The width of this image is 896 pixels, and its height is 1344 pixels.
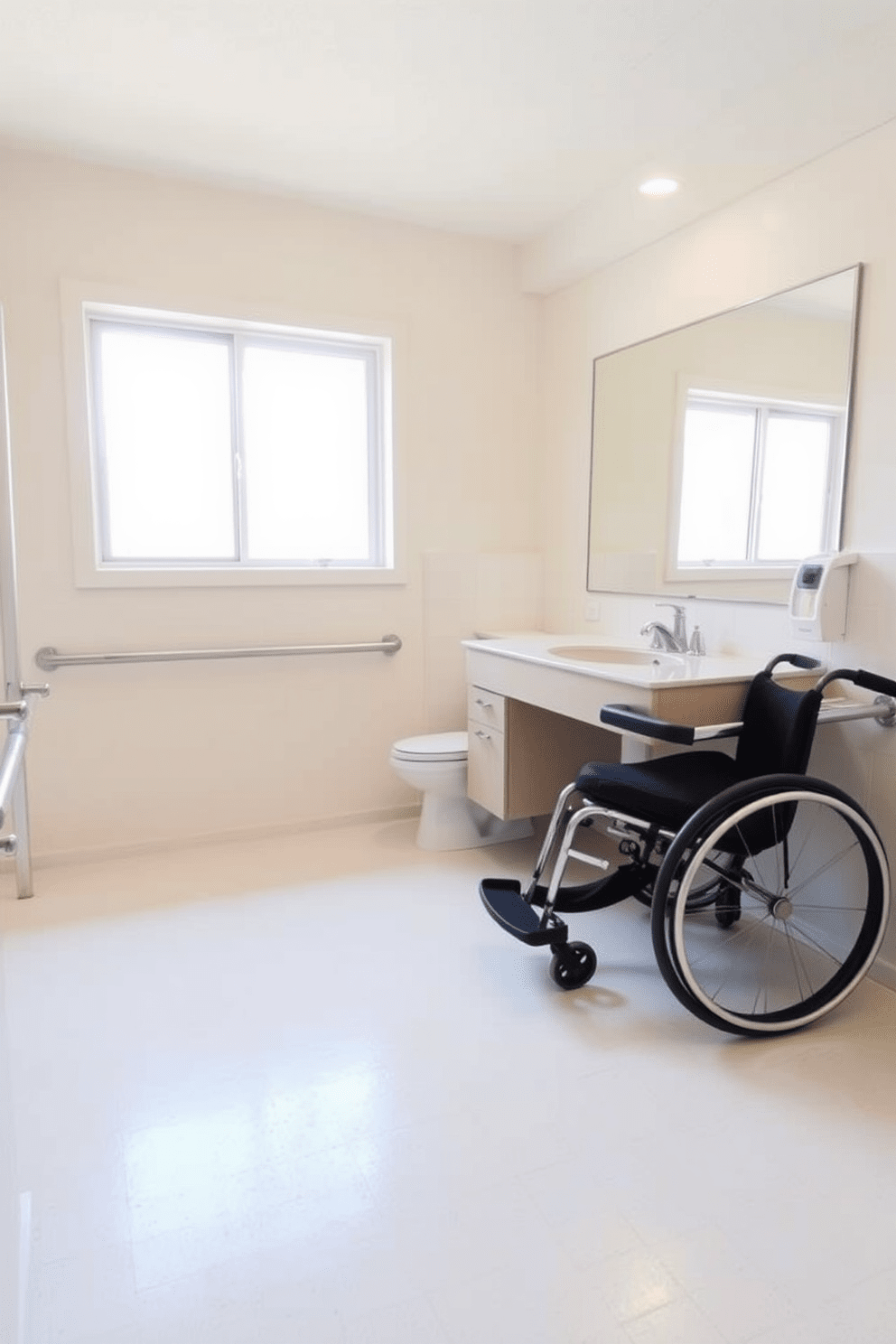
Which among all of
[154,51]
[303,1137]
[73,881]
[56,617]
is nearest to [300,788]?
[73,881]

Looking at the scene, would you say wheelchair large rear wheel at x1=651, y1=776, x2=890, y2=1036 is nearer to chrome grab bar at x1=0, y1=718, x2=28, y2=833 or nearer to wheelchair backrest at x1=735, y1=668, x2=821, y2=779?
wheelchair backrest at x1=735, y1=668, x2=821, y2=779

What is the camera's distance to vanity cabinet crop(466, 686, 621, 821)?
2648 mm

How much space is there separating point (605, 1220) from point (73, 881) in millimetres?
2046

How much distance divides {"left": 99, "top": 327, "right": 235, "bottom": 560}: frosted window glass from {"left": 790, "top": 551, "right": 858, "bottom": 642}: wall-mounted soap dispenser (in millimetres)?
2007

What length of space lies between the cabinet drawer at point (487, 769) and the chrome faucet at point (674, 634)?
0.63 m

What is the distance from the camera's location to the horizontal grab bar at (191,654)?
2.63 m

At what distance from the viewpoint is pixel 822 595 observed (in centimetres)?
202

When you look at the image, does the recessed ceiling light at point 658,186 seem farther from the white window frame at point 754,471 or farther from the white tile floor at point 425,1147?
the white tile floor at point 425,1147

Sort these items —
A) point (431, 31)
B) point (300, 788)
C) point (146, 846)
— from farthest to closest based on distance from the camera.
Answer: point (300, 788)
point (146, 846)
point (431, 31)

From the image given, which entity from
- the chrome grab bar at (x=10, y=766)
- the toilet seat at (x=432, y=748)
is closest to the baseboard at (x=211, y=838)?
the toilet seat at (x=432, y=748)

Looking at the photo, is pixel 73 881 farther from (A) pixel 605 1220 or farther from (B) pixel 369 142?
(B) pixel 369 142

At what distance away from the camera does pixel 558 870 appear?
1.99 metres

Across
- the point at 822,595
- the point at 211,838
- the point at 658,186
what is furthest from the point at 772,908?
the point at 658,186

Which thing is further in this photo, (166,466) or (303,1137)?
(166,466)
